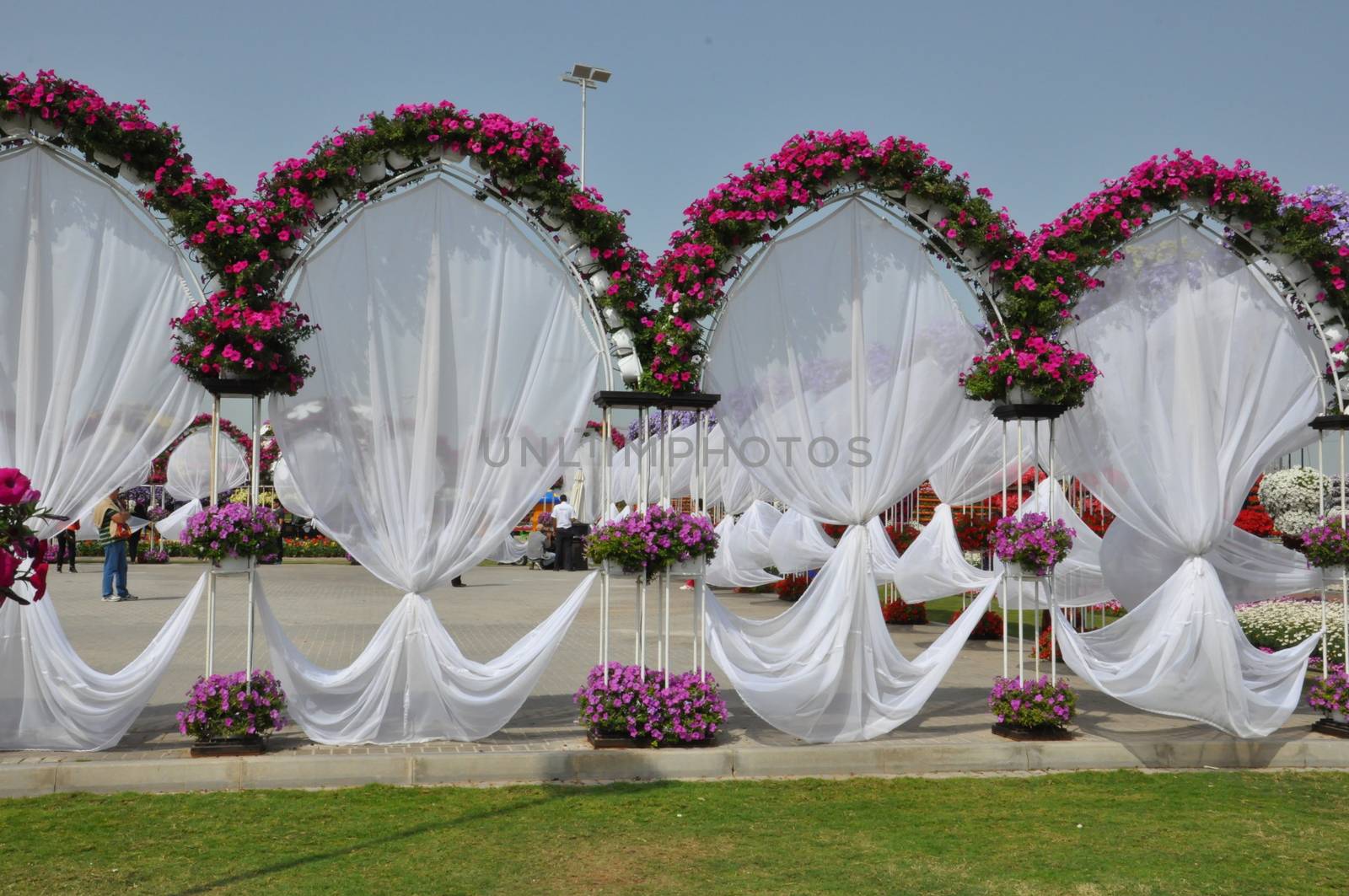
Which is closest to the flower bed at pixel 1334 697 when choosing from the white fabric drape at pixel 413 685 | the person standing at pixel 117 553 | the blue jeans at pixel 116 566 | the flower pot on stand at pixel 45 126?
the white fabric drape at pixel 413 685

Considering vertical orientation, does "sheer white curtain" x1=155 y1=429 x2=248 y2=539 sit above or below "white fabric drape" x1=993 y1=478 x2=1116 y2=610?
above

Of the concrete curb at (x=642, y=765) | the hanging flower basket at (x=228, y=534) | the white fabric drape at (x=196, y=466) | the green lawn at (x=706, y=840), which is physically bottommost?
the green lawn at (x=706, y=840)

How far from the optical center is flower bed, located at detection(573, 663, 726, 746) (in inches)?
287

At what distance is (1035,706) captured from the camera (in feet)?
25.3

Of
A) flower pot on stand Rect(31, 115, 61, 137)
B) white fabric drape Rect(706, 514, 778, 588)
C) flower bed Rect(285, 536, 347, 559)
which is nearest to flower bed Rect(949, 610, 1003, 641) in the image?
white fabric drape Rect(706, 514, 778, 588)

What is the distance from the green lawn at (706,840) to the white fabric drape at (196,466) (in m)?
20.9

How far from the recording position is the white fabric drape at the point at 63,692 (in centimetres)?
702

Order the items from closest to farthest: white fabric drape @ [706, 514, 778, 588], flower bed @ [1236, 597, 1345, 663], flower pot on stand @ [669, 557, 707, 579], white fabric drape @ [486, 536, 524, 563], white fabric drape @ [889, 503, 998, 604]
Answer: flower pot on stand @ [669, 557, 707, 579] → flower bed @ [1236, 597, 1345, 663] → white fabric drape @ [889, 503, 998, 604] → white fabric drape @ [706, 514, 778, 588] → white fabric drape @ [486, 536, 524, 563]

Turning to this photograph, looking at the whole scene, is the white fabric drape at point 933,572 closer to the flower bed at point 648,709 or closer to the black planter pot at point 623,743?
the flower bed at point 648,709

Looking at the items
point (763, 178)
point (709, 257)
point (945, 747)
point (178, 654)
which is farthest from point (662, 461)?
Result: point (178, 654)

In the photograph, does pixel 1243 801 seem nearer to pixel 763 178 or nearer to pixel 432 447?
pixel 763 178

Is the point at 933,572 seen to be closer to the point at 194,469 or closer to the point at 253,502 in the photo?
the point at 253,502

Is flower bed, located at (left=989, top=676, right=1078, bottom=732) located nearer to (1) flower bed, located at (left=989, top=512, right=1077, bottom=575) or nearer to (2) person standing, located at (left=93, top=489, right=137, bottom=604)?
(1) flower bed, located at (left=989, top=512, right=1077, bottom=575)

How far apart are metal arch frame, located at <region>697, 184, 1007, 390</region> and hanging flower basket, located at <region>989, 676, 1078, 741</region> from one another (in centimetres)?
247
